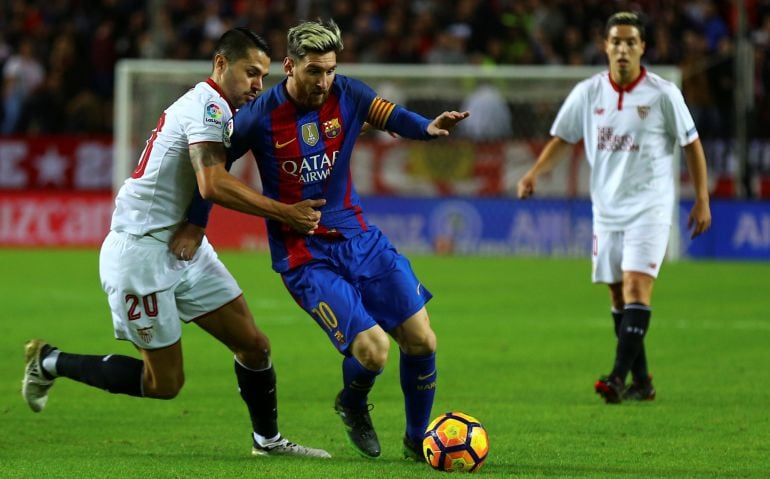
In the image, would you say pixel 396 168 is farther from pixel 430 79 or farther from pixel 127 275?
pixel 127 275

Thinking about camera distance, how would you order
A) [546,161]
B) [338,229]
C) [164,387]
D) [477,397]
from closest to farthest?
[338,229], [164,387], [477,397], [546,161]

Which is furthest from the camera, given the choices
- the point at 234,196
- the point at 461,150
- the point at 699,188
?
the point at 461,150

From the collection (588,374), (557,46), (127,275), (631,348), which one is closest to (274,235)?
(127,275)

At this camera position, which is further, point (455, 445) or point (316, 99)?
point (316, 99)

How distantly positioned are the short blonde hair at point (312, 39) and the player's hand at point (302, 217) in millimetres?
669

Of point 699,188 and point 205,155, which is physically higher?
point 205,155

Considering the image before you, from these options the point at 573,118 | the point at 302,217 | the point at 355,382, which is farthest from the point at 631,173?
the point at 302,217

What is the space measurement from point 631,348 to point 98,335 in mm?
5080

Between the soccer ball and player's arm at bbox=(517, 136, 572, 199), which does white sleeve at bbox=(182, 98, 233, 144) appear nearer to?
the soccer ball

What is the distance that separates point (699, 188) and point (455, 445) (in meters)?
2.95

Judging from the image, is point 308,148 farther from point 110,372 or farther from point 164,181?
point 110,372

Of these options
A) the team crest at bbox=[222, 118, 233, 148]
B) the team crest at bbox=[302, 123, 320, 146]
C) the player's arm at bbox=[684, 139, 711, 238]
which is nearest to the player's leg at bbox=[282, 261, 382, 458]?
the team crest at bbox=[302, 123, 320, 146]

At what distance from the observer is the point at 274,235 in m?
6.55

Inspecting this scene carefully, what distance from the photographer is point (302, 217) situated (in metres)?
6.14
